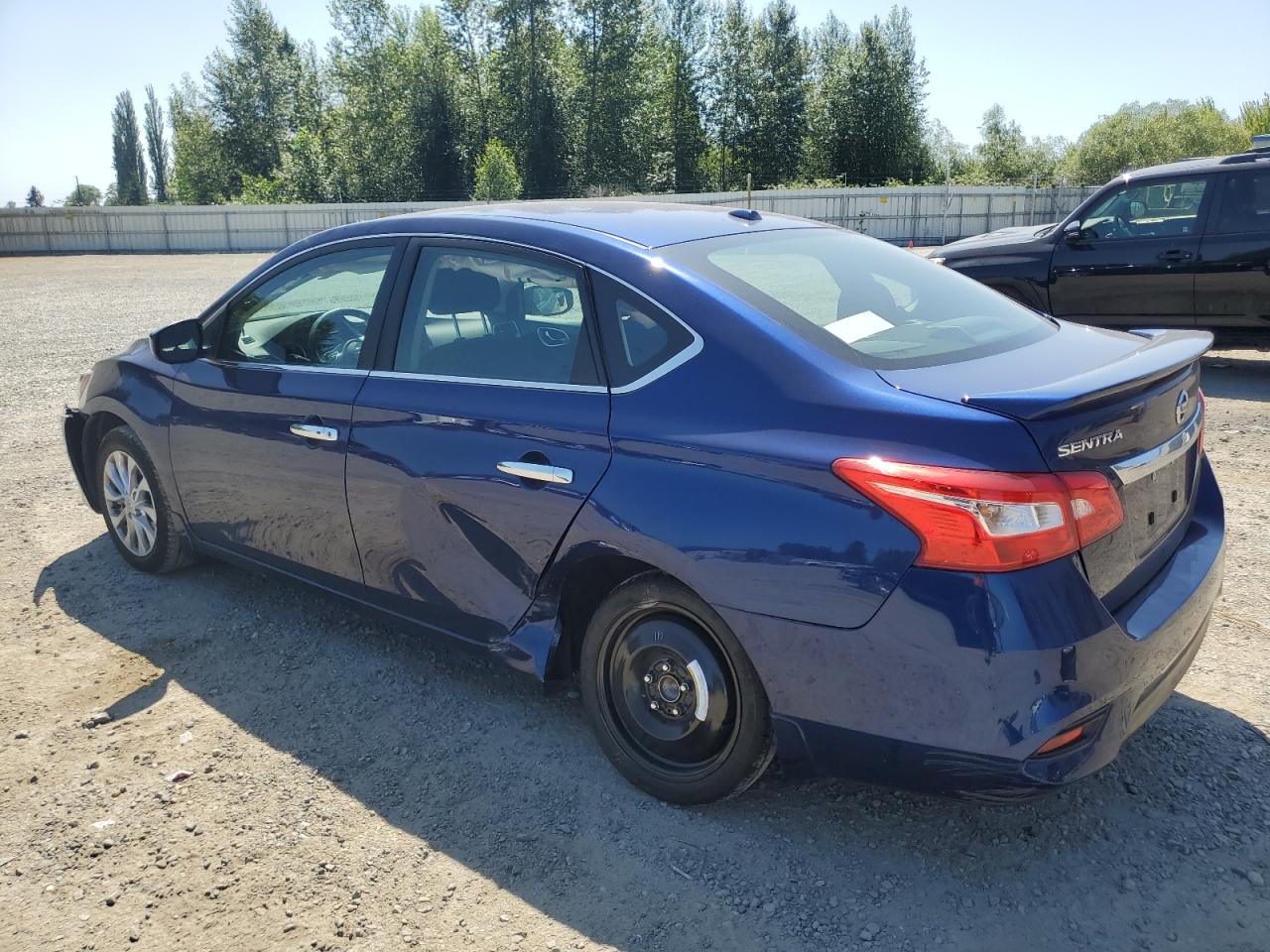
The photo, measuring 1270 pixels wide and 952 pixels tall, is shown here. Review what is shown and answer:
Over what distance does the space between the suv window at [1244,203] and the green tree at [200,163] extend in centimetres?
6505

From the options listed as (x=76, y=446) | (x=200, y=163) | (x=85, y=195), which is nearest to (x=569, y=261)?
(x=76, y=446)

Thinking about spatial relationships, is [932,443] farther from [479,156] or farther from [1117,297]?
[479,156]

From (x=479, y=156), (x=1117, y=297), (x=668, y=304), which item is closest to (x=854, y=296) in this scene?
(x=668, y=304)

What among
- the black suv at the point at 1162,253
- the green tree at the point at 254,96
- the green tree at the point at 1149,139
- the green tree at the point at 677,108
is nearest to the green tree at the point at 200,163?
the green tree at the point at 254,96

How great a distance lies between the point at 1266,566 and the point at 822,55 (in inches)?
2692

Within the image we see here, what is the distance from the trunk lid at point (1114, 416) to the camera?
2.38 m

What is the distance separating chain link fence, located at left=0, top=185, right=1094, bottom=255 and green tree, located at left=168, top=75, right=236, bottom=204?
2379 cm

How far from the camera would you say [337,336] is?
389 centimetres

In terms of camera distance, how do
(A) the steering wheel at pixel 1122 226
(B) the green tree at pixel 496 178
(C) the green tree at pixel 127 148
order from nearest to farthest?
(A) the steering wheel at pixel 1122 226 → (B) the green tree at pixel 496 178 → (C) the green tree at pixel 127 148

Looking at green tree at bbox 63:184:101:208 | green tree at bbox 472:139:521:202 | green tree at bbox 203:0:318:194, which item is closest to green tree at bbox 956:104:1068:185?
green tree at bbox 472:139:521:202

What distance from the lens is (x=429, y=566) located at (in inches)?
135

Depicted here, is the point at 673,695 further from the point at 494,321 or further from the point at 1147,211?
the point at 1147,211

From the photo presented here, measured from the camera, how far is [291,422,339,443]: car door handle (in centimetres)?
363

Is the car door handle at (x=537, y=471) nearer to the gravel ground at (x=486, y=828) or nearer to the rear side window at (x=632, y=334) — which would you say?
the rear side window at (x=632, y=334)
